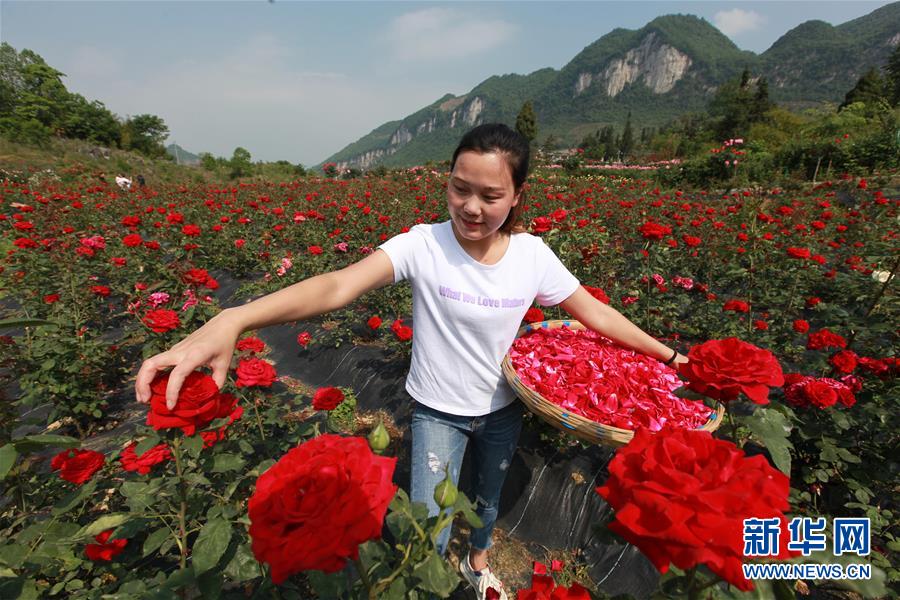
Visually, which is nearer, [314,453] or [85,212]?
[314,453]

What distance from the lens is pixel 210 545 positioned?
2.92 ft

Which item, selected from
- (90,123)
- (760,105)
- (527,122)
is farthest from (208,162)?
(760,105)

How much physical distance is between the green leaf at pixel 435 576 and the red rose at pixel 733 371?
79cm

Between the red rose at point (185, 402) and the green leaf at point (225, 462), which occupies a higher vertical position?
the red rose at point (185, 402)

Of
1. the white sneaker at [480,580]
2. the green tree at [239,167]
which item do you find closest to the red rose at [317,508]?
the white sneaker at [480,580]

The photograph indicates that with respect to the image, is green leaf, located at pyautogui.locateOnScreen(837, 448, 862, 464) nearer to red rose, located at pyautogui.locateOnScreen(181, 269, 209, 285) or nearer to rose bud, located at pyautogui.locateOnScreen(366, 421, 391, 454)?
rose bud, located at pyautogui.locateOnScreen(366, 421, 391, 454)

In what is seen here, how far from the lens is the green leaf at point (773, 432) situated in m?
0.86

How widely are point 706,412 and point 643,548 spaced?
129cm

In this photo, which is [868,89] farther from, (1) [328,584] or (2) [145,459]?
(2) [145,459]

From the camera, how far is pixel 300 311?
1053 mm

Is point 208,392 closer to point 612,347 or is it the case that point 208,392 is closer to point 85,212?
point 612,347

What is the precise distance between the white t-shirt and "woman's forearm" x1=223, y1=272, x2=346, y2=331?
34 centimetres

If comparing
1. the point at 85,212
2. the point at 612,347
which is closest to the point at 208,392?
the point at 612,347

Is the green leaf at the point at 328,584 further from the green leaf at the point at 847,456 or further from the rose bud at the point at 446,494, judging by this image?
the green leaf at the point at 847,456
